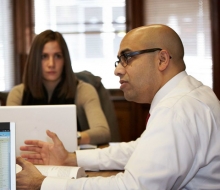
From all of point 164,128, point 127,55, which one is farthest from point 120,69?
point 164,128

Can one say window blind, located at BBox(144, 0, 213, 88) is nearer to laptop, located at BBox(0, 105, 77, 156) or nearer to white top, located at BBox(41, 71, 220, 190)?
laptop, located at BBox(0, 105, 77, 156)

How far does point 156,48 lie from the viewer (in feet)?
A: 4.78

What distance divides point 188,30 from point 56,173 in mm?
3277

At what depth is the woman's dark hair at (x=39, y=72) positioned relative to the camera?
2.68m

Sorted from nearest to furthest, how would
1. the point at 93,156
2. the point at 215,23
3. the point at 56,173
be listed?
the point at 56,173 < the point at 93,156 < the point at 215,23

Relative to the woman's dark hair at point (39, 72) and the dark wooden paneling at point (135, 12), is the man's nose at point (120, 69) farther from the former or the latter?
the dark wooden paneling at point (135, 12)

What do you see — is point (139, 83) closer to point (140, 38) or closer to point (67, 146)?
point (140, 38)

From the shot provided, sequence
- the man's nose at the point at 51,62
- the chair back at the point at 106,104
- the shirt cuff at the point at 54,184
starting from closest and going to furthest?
the shirt cuff at the point at 54,184
the man's nose at the point at 51,62
the chair back at the point at 106,104

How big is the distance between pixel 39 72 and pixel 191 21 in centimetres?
236

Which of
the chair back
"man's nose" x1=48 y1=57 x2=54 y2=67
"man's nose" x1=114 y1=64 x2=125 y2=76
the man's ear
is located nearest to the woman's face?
"man's nose" x1=48 y1=57 x2=54 y2=67

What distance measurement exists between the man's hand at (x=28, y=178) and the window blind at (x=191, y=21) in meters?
3.41

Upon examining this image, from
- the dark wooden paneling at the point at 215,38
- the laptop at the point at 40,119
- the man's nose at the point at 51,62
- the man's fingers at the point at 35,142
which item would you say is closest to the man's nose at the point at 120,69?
the laptop at the point at 40,119

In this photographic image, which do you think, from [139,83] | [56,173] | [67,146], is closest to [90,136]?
[67,146]

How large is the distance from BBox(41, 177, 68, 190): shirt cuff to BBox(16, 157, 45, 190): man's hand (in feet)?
0.08
